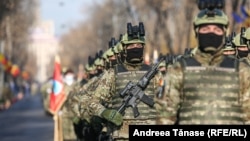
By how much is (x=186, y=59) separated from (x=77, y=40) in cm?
12828

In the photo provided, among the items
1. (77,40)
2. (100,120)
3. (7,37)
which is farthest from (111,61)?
(77,40)

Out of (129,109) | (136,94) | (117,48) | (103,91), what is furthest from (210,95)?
(117,48)

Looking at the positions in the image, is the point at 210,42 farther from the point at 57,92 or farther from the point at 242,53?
the point at 57,92

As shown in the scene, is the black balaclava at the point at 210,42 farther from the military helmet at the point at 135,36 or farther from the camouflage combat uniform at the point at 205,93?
the military helmet at the point at 135,36

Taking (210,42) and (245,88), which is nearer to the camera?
(210,42)

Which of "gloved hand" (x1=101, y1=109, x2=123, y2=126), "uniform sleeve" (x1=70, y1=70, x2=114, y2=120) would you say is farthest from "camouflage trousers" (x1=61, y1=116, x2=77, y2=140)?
"gloved hand" (x1=101, y1=109, x2=123, y2=126)

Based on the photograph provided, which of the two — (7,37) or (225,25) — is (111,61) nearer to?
(225,25)

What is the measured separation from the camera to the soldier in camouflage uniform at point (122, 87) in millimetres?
11008

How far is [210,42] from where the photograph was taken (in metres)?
7.76

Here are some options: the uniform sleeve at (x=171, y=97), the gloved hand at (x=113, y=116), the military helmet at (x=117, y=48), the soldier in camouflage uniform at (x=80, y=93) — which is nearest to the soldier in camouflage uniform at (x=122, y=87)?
the gloved hand at (x=113, y=116)

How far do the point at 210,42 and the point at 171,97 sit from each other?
0.54 meters

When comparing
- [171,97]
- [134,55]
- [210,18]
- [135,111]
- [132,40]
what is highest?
[210,18]

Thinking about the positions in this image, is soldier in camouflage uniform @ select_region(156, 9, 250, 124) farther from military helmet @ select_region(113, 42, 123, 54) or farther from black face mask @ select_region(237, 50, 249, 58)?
black face mask @ select_region(237, 50, 249, 58)

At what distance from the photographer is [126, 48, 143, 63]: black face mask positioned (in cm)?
1114
